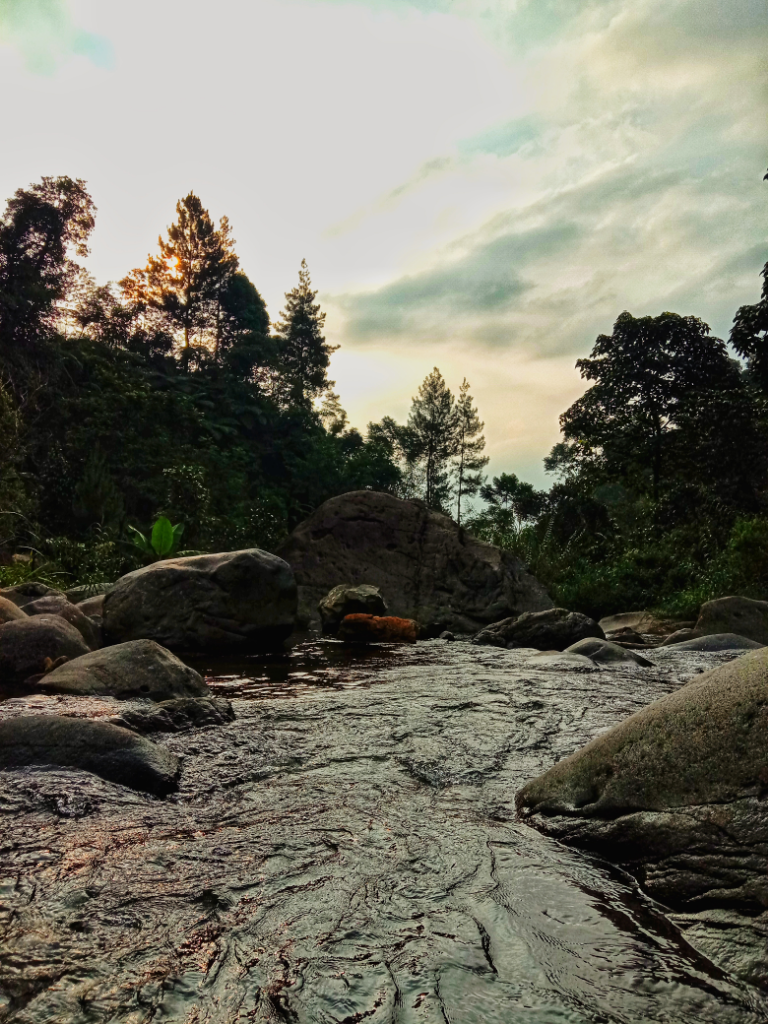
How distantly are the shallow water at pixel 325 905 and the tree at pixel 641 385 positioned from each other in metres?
22.3

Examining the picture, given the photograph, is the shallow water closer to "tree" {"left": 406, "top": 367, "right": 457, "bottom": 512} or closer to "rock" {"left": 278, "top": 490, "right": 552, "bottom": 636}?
"rock" {"left": 278, "top": 490, "right": 552, "bottom": 636}

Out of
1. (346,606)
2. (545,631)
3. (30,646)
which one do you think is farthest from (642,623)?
(30,646)

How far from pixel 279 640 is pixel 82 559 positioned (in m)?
6.38

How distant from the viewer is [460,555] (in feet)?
58.1

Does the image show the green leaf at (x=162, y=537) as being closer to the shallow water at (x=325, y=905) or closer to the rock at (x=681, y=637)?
the rock at (x=681, y=637)

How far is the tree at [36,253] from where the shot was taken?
71.0ft

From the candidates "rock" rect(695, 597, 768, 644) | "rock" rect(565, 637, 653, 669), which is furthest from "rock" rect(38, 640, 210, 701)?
"rock" rect(695, 597, 768, 644)

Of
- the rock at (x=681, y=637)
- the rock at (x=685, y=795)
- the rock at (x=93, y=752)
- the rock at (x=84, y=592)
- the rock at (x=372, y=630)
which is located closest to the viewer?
the rock at (x=685, y=795)

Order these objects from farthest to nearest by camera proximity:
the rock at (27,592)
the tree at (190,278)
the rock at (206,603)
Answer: the tree at (190,278), the rock at (27,592), the rock at (206,603)

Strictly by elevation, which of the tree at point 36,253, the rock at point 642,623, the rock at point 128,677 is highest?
the tree at point 36,253

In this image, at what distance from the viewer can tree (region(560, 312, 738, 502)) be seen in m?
25.0

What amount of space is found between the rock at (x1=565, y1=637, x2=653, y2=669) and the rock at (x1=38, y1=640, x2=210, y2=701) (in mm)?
4886

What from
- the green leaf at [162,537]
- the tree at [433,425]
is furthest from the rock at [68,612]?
the tree at [433,425]

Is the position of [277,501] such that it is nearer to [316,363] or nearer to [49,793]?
→ [316,363]
